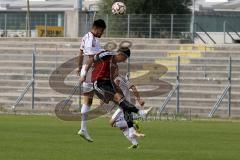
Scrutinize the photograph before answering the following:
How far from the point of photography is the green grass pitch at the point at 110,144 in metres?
16.5

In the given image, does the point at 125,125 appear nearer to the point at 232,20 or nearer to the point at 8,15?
the point at 232,20

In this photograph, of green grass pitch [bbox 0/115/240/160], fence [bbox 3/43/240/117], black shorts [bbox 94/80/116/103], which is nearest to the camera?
green grass pitch [bbox 0/115/240/160]

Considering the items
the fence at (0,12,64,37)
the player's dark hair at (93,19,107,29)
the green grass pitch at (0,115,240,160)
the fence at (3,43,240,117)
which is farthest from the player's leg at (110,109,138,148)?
the fence at (0,12,64,37)

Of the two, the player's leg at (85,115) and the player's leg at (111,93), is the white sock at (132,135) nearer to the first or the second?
the player's leg at (111,93)

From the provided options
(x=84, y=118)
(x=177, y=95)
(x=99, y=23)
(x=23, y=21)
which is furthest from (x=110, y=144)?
(x=23, y=21)

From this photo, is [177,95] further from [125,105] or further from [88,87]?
[125,105]

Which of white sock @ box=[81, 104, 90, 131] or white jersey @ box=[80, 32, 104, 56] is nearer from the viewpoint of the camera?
white sock @ box=[81, 104, 90, 131]

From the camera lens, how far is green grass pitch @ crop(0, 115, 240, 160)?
16531mm

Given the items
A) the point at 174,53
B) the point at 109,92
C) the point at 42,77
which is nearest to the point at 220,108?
the point at 174,53

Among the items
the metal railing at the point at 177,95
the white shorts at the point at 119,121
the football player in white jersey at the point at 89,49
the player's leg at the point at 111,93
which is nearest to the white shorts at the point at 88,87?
the football player in white jersey at the point at 89,49

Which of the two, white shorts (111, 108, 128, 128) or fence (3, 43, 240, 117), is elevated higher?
white shorts (111, 108, 128, 128)

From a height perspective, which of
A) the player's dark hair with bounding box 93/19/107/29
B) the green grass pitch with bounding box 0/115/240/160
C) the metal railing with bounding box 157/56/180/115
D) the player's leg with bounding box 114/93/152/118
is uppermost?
the player's dark hair with bounding box 93/19/107/29

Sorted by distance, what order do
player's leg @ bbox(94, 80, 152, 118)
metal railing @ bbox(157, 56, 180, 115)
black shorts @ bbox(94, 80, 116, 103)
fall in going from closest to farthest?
player's leg @ bbox(94, 80, 152, 118), black shorts @ bbox(94, 80, 116, 103), metal railing @ bbox(157, 56, 180, 115)

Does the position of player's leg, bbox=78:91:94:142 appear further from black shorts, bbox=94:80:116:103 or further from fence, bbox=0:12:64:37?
fence, bbox=0:12:64:37
